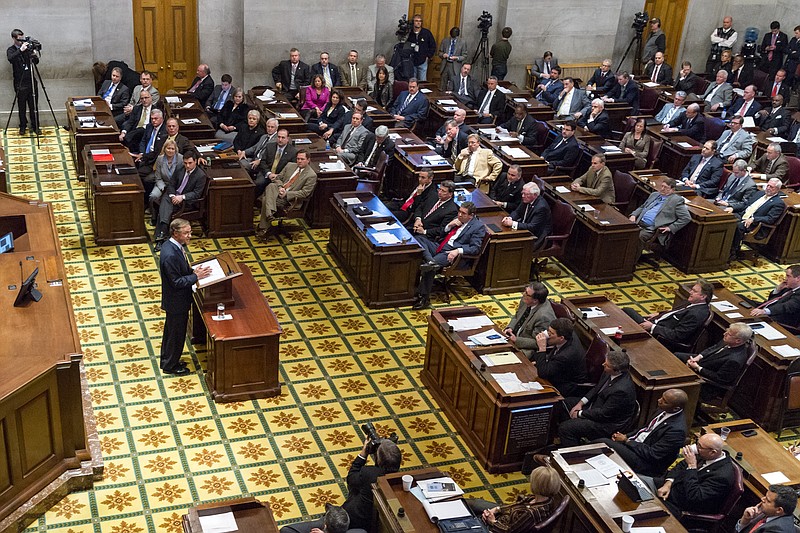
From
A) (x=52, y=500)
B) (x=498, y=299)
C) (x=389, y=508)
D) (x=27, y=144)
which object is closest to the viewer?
(x=389, y=508)

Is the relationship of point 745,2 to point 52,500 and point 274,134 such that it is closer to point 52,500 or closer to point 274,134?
point 274,134

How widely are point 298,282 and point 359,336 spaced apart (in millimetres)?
1435

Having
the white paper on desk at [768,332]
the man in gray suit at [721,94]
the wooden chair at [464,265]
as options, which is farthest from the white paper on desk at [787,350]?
the man in gray suit at [721,94]

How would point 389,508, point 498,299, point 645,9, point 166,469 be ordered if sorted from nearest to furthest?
1. point 389,508
2. point 166,469
3. point 498,299
4. point 645,9

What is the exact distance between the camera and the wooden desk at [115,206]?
11312mm

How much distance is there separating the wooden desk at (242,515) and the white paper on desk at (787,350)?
17.0 feet

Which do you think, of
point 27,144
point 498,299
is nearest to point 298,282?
point 498,299

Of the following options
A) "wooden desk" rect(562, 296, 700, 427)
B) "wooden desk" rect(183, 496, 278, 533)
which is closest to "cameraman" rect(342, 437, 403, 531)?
"wooden desk" rect(183, 496, 278, 533)

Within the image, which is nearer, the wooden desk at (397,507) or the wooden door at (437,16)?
the wooden desk at (397,507)

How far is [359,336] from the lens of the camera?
10.1 m

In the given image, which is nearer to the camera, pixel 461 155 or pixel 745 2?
pixel 461 155

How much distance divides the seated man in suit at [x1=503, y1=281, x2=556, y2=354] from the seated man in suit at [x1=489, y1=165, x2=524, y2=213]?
334 cm

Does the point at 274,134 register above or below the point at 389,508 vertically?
above

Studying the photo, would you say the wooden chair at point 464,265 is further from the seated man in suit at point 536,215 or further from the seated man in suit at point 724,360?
the seated man in suit at point 724,360
